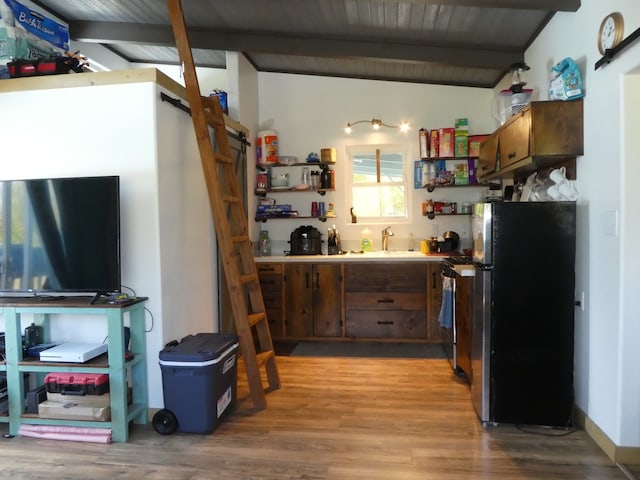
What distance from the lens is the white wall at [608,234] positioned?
6.76 ft

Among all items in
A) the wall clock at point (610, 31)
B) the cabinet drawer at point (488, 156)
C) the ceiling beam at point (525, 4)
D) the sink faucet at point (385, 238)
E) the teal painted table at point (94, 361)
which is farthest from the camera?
the sink faucet at point (385, 238)

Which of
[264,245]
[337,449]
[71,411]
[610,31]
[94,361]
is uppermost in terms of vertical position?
[610,31]

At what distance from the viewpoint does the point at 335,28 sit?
3.56 metres

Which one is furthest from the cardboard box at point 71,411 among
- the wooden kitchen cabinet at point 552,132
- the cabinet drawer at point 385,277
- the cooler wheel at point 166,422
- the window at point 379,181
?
the window at point 379,181

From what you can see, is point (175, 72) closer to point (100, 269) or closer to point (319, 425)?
point (100, 269)

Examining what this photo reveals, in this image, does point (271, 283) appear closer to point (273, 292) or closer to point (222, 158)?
point (273, 292)

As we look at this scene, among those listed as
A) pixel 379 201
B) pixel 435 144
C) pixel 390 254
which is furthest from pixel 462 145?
pixel 390 254

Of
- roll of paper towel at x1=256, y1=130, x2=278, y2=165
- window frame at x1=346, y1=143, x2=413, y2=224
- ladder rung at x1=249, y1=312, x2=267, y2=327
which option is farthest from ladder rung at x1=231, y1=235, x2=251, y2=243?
window frame at x1=346, y1=143, x2=413, y2=224

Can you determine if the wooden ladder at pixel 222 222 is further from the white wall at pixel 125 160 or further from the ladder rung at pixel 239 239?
the white wall at pixel 125 160

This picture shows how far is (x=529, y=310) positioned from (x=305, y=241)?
2.54 m

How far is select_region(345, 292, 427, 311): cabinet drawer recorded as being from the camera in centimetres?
412

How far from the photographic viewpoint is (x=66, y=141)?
2.70 m

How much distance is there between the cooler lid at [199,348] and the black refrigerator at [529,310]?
160cm

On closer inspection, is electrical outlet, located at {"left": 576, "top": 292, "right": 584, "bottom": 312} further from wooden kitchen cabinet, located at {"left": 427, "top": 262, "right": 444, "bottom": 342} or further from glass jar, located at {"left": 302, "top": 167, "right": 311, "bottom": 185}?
glass jar, located at {"left": 302, "top": 167, "right": 311, "bottom": 185}
